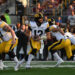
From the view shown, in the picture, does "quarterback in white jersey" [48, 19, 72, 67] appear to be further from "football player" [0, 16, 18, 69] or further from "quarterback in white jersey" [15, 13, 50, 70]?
"football player" [0, 16, 18, 69]

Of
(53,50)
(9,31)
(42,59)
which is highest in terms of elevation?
(9,31)

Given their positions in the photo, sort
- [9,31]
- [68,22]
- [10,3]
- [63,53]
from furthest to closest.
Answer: [10,3] < [68,22] < [63,53] < [9,31]

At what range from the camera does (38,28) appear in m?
13.0

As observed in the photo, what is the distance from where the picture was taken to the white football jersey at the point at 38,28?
1292 cm

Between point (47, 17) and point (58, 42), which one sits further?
point (47, 17)

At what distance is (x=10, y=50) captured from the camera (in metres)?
12.4

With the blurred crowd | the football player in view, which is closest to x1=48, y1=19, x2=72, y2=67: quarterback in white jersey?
the football player

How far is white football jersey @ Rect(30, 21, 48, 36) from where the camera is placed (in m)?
12.9

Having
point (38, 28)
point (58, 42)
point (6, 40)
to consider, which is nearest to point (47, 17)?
point (58, 42)

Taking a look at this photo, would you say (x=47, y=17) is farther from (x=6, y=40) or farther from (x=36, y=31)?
(x=6, y=40)

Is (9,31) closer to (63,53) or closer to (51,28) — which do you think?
(51,28)

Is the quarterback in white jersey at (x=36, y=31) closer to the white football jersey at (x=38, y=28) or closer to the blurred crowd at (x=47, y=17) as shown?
the white football jersey at (x=38, y=28)

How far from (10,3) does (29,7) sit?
217 cm

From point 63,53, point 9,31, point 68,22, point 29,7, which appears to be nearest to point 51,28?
point 9,31
